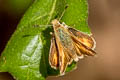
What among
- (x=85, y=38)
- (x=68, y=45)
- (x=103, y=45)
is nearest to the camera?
(x=68, y=45)

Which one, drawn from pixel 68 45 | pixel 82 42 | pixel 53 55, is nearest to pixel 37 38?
pixel 53 55

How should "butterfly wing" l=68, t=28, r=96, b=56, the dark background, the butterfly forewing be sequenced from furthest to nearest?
the dark background → "butterfly wing" l=68, t=28, r=96, b=56 → the butterfly forewing

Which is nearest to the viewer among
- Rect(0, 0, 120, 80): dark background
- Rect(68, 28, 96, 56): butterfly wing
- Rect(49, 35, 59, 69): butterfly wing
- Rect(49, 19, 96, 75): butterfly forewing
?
Rect(49, 35, 59, 69): butterfly wing

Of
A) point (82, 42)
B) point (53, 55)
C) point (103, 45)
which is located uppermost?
point (82, 42)

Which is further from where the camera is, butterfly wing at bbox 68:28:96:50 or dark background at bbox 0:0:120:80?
dark background at bbox 0:0:120:80

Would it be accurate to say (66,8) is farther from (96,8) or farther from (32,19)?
(96,8)

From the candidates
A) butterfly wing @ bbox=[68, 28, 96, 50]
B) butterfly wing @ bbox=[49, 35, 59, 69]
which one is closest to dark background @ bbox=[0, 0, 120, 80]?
butterfly wing @ bbox=[68, 28, 96, 50]

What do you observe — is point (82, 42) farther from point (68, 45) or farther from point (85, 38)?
point (68, 45)

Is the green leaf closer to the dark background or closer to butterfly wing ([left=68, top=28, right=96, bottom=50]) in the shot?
butterfly wing ([left=68, top=28, right=96, bottom=50])

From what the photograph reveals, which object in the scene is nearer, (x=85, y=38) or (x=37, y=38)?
(x=37, y=38)
